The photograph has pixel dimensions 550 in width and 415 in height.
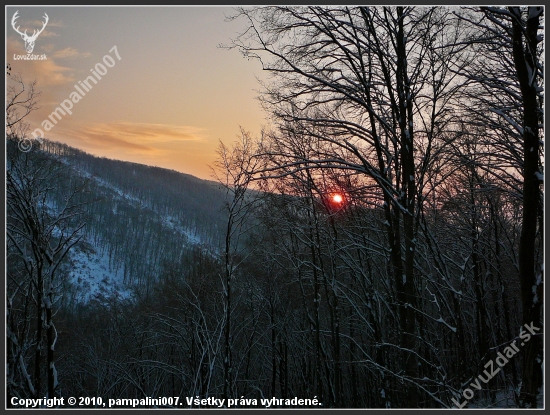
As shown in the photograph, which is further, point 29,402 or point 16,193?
point 16,193

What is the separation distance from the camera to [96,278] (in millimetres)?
121875

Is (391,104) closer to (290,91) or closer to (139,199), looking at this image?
(290,91)

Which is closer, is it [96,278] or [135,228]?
[96,278]

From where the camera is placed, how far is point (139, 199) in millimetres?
186000

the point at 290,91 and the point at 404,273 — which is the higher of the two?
the point at 290,91

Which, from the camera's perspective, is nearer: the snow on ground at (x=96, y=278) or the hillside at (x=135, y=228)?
the snow on ground at (x=96, y=278)

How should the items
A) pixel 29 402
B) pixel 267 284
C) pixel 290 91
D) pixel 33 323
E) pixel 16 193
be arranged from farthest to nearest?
pixel 267 284 < pixel 33 323 < pixel 16 193 < pixel 29 402 < pixel 290 91

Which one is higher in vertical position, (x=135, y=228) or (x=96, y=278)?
(x=135, y=228)

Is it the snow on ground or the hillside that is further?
the hillside

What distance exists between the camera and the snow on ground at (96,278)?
110 m

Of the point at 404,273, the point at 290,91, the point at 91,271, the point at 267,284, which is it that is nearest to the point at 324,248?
the point at 267,284

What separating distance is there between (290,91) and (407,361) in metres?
4.89

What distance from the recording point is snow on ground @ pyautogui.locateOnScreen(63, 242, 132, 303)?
4333 inches

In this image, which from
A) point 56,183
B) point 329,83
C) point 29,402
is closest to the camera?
point 329,83
